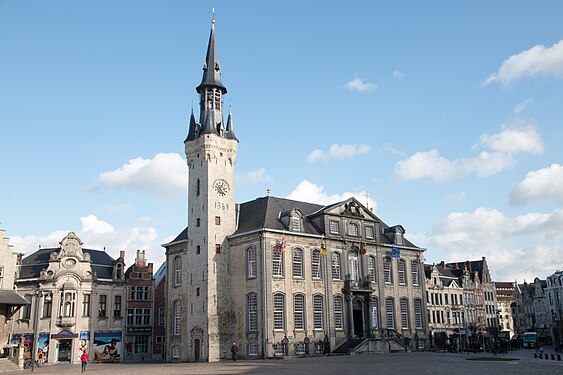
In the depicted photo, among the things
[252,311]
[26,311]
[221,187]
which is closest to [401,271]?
[252,311]

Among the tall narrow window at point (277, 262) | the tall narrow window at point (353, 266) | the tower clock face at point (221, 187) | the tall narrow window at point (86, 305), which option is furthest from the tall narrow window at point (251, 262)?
the tall narrow window at point (86, 305)

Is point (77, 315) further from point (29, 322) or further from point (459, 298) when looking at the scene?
point (459, 298)

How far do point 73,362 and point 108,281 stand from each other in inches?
306

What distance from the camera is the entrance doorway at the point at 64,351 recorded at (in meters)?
51.4

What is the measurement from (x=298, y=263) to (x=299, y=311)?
4009 mm

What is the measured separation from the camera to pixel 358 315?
53688 mm

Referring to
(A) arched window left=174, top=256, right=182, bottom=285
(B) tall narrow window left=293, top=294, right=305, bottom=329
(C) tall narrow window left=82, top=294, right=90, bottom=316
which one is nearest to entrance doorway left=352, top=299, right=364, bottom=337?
(B) tall narrow window left=293, top=294, right=305, bottom=329

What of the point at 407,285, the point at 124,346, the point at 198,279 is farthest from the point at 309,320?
the point at 124,346

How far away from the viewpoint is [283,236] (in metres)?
49.3

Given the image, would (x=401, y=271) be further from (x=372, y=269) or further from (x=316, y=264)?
(x=316, y=264)

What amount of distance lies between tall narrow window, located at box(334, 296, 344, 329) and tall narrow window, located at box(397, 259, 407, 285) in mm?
9677

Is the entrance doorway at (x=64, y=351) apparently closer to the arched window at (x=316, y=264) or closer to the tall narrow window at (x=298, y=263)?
the tall narrow window at (x=298, y=263)

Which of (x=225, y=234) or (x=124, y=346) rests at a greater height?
(x=225, y=234)

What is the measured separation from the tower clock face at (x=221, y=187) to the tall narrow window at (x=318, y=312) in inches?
465
